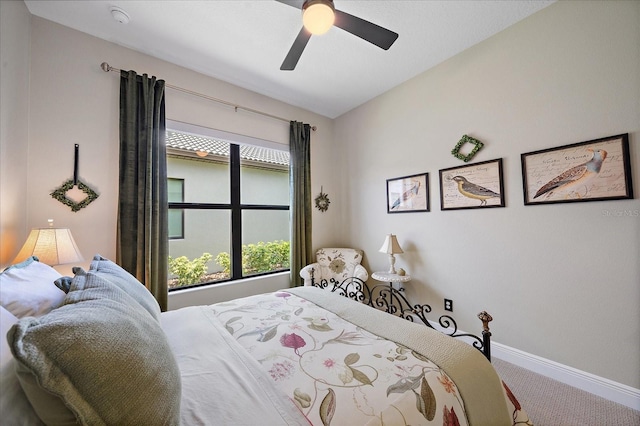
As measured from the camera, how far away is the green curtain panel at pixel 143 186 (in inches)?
86.7

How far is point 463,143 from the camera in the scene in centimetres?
244

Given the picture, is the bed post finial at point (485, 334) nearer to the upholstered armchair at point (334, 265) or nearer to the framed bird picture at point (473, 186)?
the framed bird picture at point (473, 186)

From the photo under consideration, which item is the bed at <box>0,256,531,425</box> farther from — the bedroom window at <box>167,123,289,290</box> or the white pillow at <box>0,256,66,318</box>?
the bedroom window at <box>167,123,289,290</box>

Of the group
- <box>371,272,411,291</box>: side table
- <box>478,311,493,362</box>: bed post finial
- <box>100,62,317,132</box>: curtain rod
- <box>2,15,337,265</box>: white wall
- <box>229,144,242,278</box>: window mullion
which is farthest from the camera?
<box>229,144,242,278</box>: window mullion

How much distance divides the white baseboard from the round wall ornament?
2.52 m

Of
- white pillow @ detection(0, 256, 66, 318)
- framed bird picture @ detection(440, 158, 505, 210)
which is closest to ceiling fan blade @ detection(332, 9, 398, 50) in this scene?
framed bird picture @ detection(440, 158, 505, 210)

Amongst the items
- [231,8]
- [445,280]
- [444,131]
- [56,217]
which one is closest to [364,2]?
[231,8]

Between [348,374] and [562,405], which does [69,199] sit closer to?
[348,374]

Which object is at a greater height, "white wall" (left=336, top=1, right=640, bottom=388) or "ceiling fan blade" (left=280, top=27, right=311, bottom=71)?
"ceiling fan blade" (left=280, top=27, right=311, bottom=71)

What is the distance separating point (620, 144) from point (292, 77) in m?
2.92

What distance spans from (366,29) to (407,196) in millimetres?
1813

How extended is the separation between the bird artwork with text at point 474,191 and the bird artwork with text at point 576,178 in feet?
1.18

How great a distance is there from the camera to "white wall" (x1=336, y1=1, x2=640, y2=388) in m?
1.66

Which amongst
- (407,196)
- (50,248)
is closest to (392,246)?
(407,196)
